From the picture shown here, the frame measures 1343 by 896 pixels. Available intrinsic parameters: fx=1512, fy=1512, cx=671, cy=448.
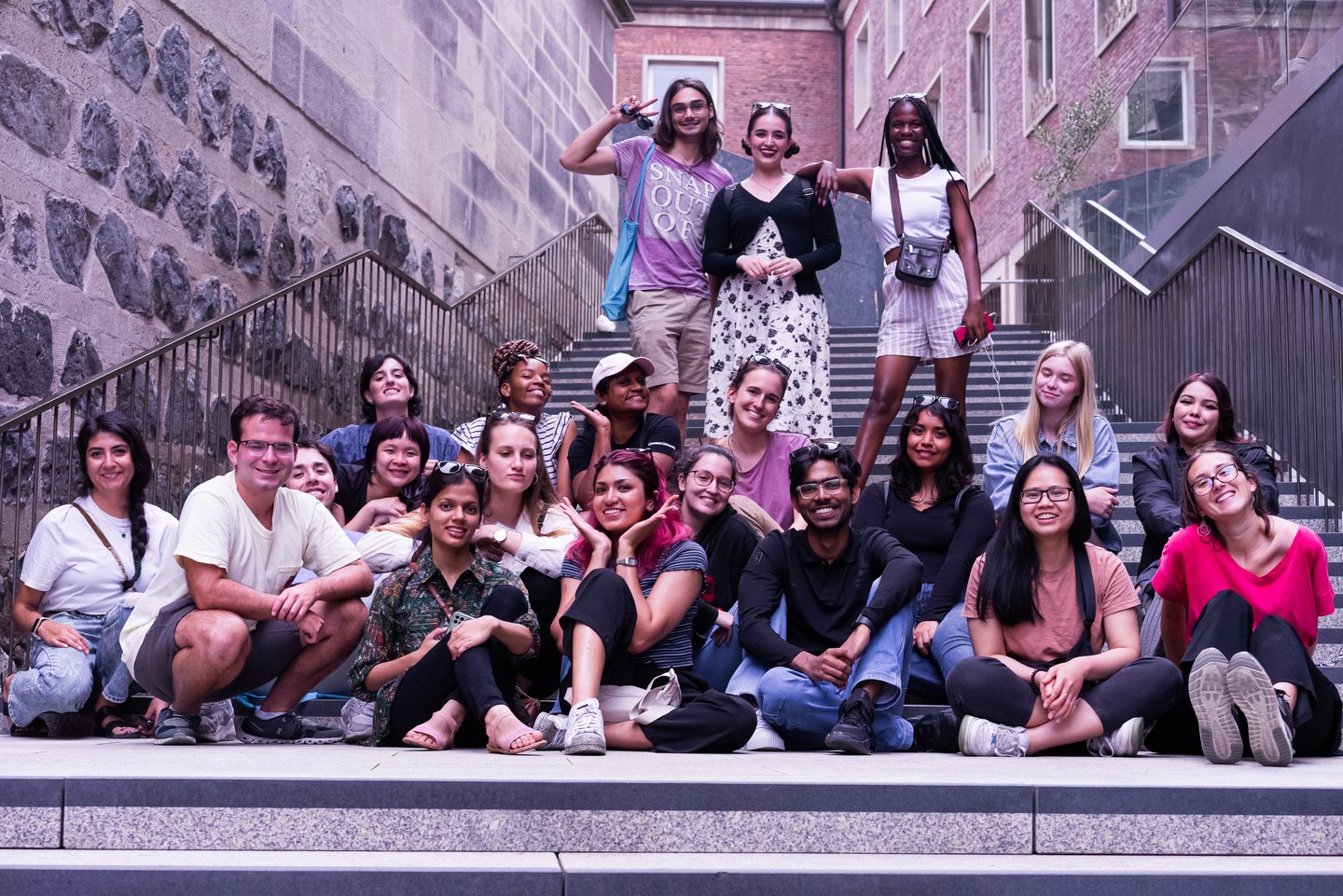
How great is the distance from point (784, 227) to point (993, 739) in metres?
2.82

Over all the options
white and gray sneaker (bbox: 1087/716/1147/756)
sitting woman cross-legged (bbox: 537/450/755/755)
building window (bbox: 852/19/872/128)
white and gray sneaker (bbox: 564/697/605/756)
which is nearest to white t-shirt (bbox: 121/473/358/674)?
sitting woman cross-legged (bbox: 537/450/755/755)

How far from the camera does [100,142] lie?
576 cm

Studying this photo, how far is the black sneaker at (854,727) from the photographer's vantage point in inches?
162

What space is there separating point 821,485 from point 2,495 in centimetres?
264

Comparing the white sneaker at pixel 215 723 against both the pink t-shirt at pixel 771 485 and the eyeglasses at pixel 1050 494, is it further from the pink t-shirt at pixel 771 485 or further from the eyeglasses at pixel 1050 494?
the eyeglasses at pixel 1050 494

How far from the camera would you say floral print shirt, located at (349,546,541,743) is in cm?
443

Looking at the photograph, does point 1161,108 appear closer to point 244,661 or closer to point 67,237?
point 67,237

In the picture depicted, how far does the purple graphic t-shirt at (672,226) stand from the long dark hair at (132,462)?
7.97ft

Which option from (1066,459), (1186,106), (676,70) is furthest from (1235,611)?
(676,70)

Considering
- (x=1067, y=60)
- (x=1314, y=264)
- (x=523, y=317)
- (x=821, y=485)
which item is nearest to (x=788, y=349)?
(x=821, y=485)

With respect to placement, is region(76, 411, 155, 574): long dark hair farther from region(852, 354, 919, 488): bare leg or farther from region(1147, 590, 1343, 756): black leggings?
region(1147, 590, 1343, 756): black leggings

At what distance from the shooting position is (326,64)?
26.5 feet

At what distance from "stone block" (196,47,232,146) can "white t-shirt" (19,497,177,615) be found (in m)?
2.46

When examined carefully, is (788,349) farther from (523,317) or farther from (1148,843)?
(523,317)
